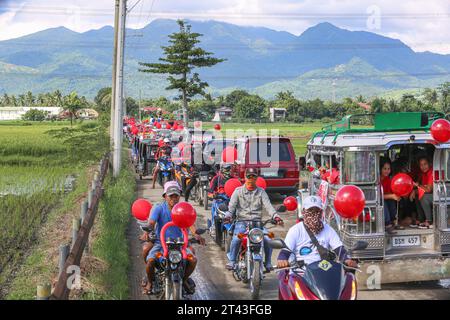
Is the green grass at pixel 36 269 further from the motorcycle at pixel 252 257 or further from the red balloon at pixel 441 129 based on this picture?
the red balloon at pixel 441 129

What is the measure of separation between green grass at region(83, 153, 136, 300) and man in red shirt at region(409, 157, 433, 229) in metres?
4.25

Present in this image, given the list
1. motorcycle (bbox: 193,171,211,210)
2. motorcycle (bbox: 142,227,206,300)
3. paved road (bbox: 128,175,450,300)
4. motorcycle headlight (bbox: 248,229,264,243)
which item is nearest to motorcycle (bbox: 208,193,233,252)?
paved road (bbox: 128,175,450,300)

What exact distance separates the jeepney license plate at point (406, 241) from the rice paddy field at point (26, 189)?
5.59m

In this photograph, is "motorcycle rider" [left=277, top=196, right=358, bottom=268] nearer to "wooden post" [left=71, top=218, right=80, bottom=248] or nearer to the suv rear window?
"wooden post" [left=71, top=218, right=80, bottom=248]

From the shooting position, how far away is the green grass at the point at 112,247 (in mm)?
7605

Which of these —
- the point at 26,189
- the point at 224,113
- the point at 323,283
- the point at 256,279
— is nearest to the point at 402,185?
the point at 256,279

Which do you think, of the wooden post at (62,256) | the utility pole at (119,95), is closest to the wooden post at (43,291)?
the wooden post at (62,256)

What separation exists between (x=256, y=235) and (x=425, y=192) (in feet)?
8.66

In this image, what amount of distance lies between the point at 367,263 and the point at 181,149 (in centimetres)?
1043

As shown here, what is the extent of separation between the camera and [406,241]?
867 cm

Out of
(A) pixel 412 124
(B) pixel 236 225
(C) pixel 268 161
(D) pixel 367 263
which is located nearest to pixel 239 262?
(B) pixel 236 225

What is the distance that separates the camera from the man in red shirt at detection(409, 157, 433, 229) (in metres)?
8.80

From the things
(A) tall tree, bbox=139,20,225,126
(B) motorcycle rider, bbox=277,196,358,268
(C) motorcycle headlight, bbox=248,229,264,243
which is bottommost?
(C) motorcycle headlight, bbox=248,229,264,243
